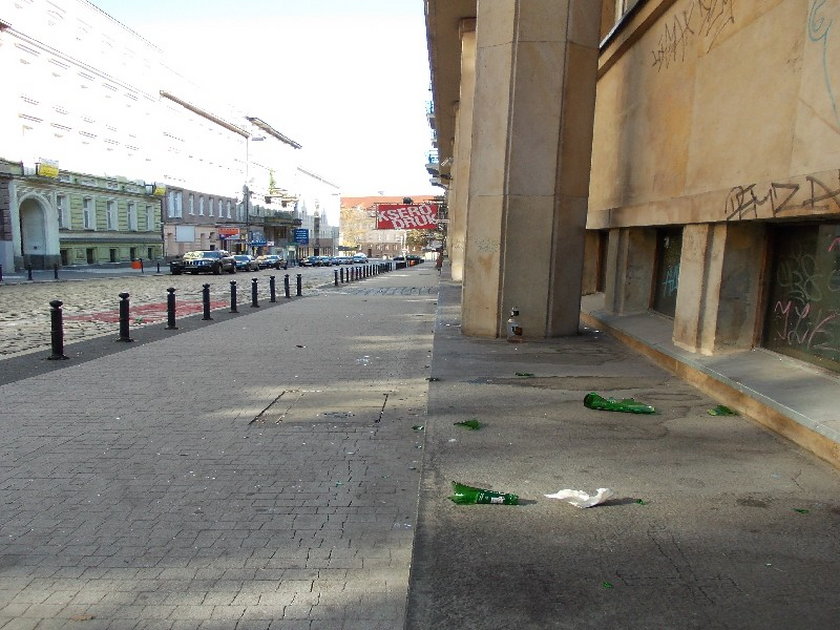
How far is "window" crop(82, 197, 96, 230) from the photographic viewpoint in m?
40.9

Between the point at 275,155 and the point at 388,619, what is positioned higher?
the point at 275,155

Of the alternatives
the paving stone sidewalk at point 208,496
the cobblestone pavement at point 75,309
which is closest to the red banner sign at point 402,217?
the cobblestone pavement at point 75,309

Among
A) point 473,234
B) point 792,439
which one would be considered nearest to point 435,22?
point 473,234

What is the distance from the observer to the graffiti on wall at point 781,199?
4539mm

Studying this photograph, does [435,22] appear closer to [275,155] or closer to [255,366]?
[255,366]

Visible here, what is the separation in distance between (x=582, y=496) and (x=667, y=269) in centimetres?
673

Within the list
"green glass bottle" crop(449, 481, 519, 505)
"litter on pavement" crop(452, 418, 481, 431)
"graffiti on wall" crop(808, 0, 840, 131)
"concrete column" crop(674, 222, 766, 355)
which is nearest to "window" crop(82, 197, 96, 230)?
"litter on pavement" crop(452, 418, 481, 431)

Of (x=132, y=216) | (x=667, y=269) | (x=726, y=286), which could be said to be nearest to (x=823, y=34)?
(x=726, y=286)

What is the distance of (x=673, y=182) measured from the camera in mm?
7816

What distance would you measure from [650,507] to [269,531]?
2.35 m

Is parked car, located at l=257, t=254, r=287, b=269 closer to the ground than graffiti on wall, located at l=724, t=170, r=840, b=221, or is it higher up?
closer to the ground

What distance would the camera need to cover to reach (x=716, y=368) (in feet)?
19.6

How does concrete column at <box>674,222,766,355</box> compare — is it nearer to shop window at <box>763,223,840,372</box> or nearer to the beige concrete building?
the beige concrete building

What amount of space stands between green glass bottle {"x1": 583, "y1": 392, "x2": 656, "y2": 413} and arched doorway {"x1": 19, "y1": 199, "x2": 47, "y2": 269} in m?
39.7
